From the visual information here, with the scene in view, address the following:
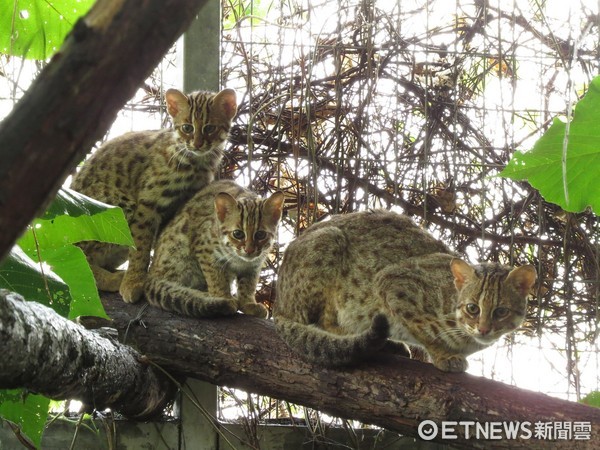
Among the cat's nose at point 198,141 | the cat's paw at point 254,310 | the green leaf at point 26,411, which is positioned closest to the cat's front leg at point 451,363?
the cat's paw at point 254,310

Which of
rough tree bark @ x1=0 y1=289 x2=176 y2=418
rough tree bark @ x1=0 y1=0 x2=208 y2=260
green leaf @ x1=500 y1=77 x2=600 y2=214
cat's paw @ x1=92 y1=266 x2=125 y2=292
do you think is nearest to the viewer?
rough tree bark @ x1=0 y1=0 x2=208 y2=260

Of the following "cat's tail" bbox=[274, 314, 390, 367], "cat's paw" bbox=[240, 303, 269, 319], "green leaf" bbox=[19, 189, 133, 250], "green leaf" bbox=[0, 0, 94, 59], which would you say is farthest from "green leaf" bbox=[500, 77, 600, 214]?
"cat's paw" bbox=[240, 303, 269, 319]

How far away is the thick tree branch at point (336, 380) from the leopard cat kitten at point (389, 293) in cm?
12

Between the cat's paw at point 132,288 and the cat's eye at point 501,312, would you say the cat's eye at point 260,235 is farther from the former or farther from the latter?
the cat's eye at point 501,312

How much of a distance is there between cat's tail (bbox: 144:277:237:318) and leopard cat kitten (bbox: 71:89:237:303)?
14 cm

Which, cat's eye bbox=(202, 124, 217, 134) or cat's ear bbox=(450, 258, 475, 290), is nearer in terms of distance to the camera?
cat's ear bbox=(450, 258, 475, 290)

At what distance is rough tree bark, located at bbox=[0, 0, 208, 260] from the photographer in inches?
37.1

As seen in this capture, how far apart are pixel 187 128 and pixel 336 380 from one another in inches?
78.3

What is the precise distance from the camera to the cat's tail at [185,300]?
14.6 ft

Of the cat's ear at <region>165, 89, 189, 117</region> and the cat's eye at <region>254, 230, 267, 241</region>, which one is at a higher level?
the cat's ear at <region>165, 89, 189, 117</region>

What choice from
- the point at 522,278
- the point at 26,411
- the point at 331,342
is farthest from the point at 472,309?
the point at 26,411

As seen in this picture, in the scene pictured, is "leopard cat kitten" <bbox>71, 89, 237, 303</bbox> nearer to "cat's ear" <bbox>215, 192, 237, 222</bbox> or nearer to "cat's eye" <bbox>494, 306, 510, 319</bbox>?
"cat's ear" <bbox>215, 192, 237, 222</bbox>

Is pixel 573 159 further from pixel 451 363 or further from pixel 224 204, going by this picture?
pixel 224 204

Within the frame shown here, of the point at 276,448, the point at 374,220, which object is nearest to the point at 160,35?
the point at 374,220
